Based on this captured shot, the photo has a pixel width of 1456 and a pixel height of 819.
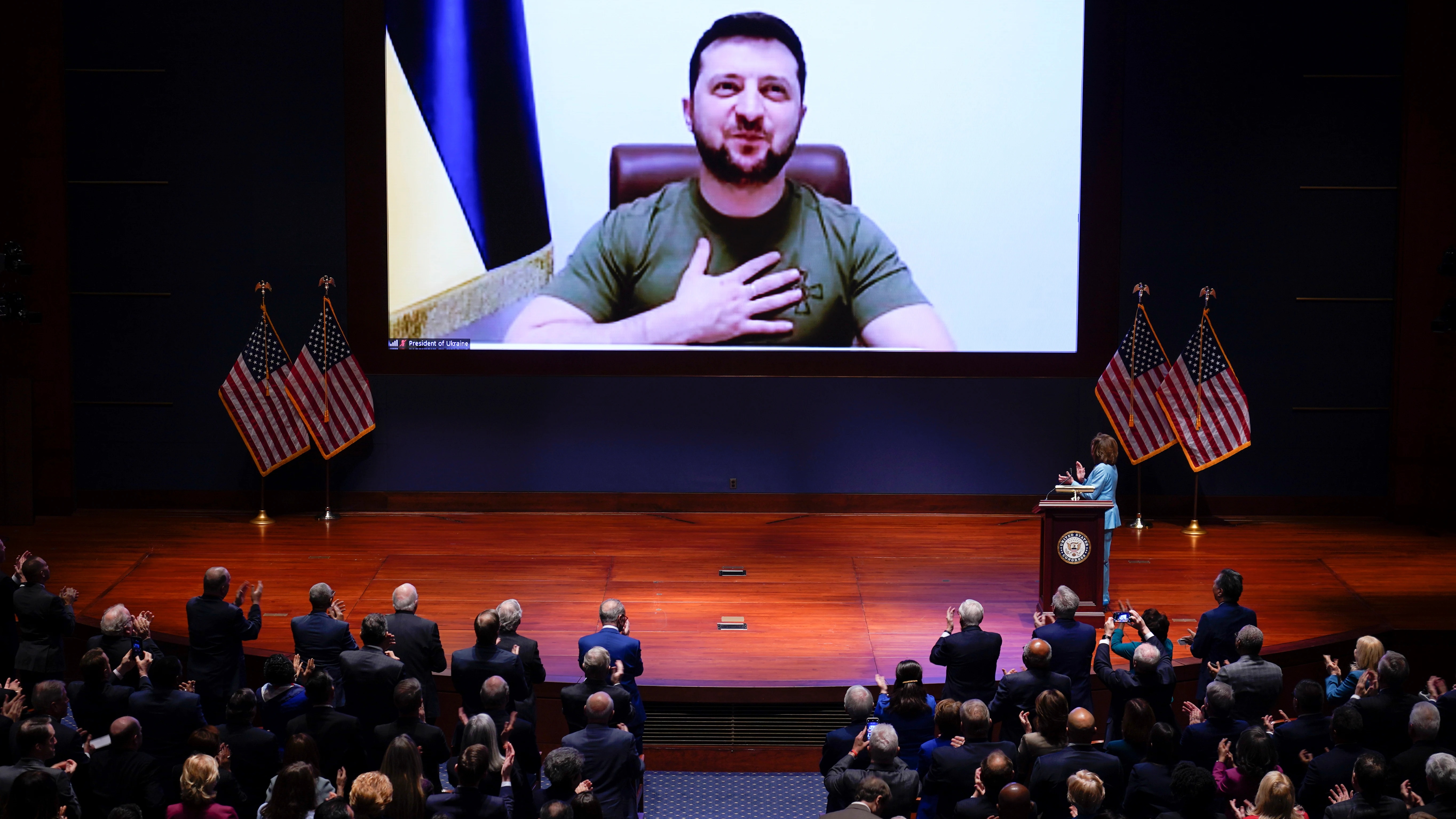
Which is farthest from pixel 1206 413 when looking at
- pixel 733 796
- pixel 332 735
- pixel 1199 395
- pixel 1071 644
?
pixel 332 735

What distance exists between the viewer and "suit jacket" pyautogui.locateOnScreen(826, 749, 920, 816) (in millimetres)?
4809

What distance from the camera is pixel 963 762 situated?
5.02 m

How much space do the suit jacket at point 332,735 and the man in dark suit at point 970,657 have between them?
2.50 metres

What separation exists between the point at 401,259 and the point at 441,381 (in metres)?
1.01

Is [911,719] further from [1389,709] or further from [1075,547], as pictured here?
[1075,547]

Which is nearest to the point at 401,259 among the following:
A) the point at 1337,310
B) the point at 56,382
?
the point at 56,382

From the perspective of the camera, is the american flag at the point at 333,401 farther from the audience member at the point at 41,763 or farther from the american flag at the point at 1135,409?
the audience member at the point at 41,763

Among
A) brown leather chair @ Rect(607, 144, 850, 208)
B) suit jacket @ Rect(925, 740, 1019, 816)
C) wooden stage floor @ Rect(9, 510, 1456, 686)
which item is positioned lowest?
wooden stage floor @ Rect(9, 510, 1456, 686)

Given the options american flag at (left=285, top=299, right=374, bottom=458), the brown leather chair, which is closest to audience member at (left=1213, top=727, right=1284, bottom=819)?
the brown leather chair

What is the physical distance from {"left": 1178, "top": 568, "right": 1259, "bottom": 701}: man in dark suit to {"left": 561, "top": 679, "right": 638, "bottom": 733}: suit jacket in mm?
2752

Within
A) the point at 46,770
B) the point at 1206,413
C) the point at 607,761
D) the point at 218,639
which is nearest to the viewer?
the point at 46,770

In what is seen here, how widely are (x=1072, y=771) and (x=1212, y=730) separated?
81cm

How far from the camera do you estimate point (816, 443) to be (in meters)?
11.2

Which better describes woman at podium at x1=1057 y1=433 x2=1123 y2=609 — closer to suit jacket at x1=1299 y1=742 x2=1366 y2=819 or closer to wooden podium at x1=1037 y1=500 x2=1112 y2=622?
wooden podium at x1=1037 y1=500 x2=1112 y2=622
